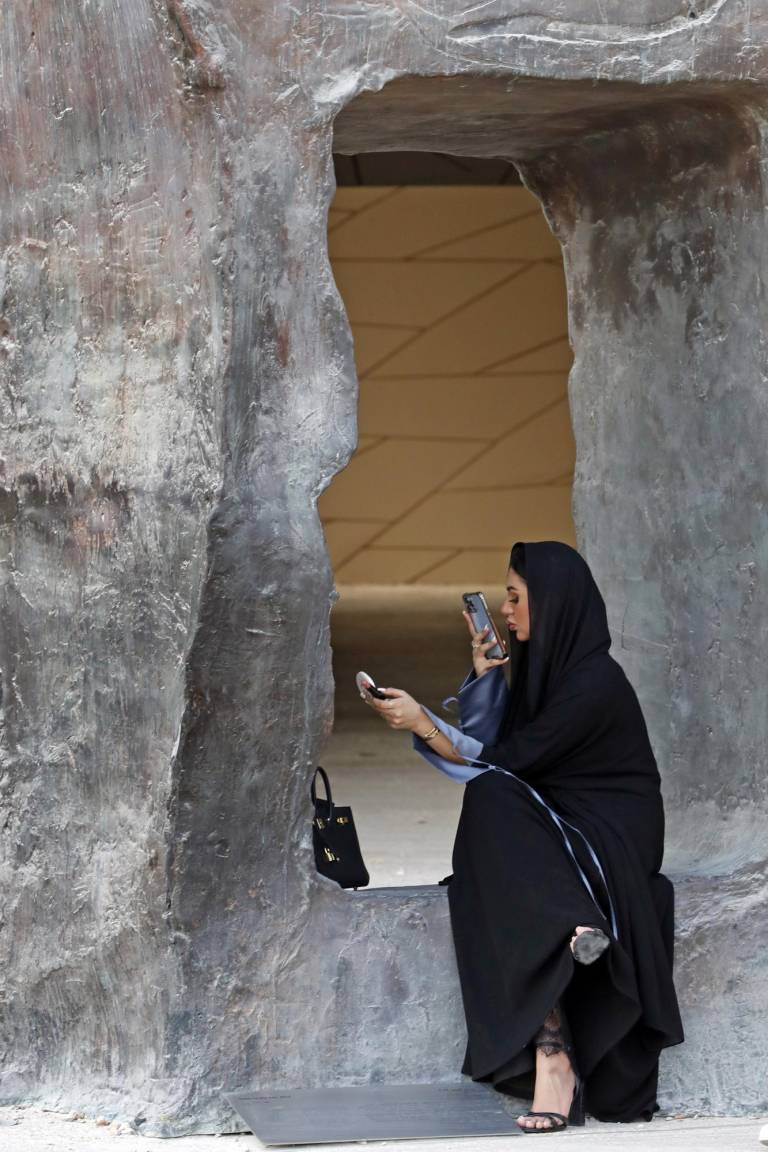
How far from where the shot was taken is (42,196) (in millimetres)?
3992

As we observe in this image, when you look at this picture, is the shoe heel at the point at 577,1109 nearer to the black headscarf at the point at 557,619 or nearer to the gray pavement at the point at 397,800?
the gray pavement at the point at 397,800

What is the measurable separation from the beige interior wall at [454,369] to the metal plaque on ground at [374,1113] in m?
12.7

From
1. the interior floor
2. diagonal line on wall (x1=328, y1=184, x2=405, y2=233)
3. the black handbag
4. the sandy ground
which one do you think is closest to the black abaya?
the sandy ground

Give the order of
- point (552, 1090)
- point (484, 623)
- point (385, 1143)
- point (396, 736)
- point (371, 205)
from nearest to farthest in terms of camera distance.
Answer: point (385, 1143)
point (552, 1090)
point (484, 623)
point (396, 736)
point (371, 205)

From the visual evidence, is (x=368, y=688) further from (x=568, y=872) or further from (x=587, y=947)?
(x=587, y=947)

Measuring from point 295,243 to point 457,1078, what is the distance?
1.88m

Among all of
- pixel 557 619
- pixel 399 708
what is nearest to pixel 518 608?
pixel 557 619

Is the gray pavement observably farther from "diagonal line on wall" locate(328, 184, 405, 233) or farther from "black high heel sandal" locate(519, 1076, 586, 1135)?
"diagonal line on wall" locate(328, 184, 405, 233)

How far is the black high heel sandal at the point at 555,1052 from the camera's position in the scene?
3.84 m

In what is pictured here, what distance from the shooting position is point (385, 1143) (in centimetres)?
373

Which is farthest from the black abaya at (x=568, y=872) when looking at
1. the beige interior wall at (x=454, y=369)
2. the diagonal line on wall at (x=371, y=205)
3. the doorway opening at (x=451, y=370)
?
the diagonal line on wall at (x=371, y=205)

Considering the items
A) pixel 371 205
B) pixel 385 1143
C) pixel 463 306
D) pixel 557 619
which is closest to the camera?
pixel 385 1143

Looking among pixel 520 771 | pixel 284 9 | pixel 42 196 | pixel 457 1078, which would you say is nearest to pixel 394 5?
pixel 284 9

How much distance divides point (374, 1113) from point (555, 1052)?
1.34 ft
